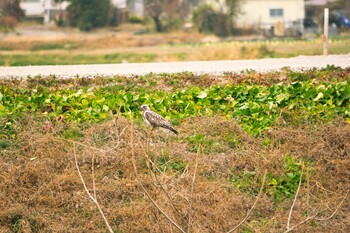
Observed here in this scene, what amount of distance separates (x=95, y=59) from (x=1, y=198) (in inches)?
653

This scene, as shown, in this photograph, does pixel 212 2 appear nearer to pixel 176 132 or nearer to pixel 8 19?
pixel 8 19

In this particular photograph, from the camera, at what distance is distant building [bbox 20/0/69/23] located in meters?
26.7

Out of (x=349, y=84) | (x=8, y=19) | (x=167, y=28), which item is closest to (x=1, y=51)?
(x=8, y=19)

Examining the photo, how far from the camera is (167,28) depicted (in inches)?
1099

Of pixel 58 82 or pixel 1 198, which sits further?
pixel 58 82

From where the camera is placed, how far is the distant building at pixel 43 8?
2669cm

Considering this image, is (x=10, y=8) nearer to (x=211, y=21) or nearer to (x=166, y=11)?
(x=166, y=11)

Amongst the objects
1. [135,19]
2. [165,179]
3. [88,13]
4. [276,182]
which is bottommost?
[276,182]

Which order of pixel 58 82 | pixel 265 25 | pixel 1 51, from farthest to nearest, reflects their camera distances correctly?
pixel 265 25 → pixel 1 51 → pixel 58 82

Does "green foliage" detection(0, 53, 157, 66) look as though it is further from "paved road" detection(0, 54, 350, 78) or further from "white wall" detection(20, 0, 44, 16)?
"paved road" detection(0, 54, 350, 78)

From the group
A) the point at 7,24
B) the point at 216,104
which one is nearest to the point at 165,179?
the point at 216,104

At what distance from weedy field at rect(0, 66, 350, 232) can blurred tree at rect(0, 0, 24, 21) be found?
13.2 m

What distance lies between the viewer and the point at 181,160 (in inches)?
409

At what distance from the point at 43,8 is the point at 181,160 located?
18102mm
